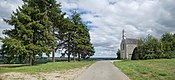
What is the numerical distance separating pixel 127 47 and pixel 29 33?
52319 millimetres

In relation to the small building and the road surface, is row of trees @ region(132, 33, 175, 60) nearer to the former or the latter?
the small building

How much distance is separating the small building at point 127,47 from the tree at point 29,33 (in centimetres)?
4766

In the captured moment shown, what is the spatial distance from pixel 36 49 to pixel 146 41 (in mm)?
31494

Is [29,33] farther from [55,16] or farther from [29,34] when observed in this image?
[55,16]

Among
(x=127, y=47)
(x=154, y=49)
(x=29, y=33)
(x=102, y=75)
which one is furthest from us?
(x=127, y=47)

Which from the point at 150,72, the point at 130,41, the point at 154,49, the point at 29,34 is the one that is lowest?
the point at 150,72

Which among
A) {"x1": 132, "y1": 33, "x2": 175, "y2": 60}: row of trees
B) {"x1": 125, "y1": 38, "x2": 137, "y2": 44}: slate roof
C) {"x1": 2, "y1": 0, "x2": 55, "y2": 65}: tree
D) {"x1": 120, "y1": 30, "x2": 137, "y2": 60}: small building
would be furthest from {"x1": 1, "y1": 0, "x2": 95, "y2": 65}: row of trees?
{"x1": 125, "y1": 38, "x2": 137, "y2": 44}: slate roof

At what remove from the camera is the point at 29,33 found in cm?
2623

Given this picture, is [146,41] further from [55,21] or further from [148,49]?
[55,21]

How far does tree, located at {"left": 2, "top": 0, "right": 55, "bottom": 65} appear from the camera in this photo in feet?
82.2

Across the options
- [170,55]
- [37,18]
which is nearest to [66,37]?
[37,18]

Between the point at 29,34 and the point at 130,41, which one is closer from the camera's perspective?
the point at 29,34

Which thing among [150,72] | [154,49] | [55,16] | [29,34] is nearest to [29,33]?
[29,34]

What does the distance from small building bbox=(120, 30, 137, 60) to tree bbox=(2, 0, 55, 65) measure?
47.7 meters
